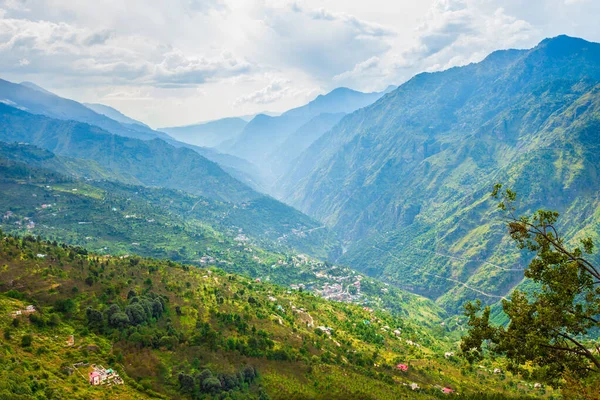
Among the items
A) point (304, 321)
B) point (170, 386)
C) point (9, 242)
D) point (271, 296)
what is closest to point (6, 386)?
point (170, 386)

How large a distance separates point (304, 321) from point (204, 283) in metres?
27.3

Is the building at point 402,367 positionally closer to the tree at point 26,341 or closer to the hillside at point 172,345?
the hillside at point 172,345

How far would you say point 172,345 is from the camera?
60.6 metres

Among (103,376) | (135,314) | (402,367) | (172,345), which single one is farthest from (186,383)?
(402,367)

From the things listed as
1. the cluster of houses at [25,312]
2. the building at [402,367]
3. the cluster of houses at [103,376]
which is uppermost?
the cluster of houses at [25,312]

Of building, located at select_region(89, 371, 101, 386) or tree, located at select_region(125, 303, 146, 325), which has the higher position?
tree, located at select_region(125, 303, 146, 325)

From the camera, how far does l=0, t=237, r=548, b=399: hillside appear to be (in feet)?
162

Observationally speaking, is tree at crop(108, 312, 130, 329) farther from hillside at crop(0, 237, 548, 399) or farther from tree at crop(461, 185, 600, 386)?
tree at crop(461, 185, 600, 386)

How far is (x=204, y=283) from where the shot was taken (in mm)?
97062

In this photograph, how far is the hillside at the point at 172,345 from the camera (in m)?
49.2

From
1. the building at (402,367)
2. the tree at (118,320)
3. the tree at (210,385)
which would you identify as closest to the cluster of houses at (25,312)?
the tree at (118,320)

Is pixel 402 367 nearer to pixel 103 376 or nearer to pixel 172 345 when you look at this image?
pixel 172 345

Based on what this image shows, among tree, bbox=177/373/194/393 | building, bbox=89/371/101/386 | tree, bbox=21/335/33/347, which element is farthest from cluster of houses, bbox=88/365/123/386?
tree, bbox=21/335/33/347

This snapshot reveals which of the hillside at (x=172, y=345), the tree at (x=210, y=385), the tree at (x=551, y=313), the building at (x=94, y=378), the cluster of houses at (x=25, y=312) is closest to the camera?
the tree at (x=551, y=313)
